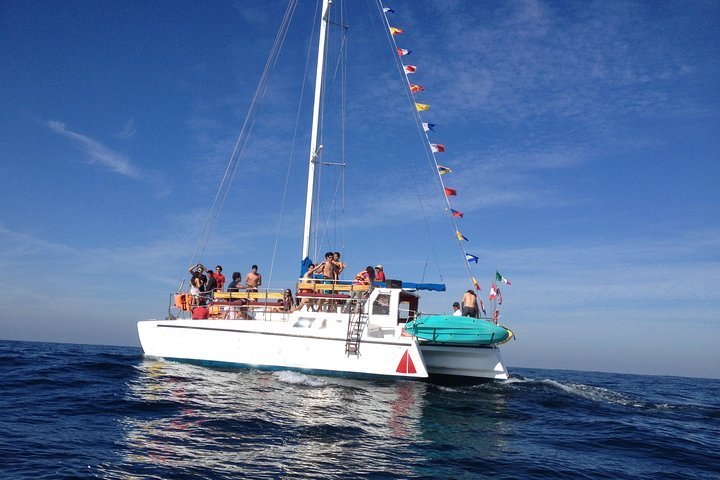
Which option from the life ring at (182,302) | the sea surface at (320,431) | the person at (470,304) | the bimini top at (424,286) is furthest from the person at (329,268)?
the life ring at (182,302)

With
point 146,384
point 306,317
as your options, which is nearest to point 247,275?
point 306,317

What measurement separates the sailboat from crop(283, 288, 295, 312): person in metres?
0.22

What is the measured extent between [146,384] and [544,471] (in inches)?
429

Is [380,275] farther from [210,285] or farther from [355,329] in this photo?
[210,285]

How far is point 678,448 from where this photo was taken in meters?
10.3

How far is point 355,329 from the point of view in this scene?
54.8 ft

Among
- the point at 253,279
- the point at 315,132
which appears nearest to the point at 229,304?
the point at 253,279

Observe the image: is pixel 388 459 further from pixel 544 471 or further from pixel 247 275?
pixel 247 275

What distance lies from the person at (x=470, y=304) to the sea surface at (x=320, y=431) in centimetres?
273

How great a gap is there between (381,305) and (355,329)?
4.33ft

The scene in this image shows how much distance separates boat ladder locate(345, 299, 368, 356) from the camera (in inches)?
650

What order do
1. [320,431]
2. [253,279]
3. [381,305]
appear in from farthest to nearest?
[253,279], [381,305], [320,431]

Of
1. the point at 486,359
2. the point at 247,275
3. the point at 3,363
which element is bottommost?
the point at 3,363

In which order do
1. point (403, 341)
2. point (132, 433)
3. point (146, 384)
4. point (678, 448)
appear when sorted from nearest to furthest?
point (132, 433), point (678, 448), point (146, 384), point (403, 341)
